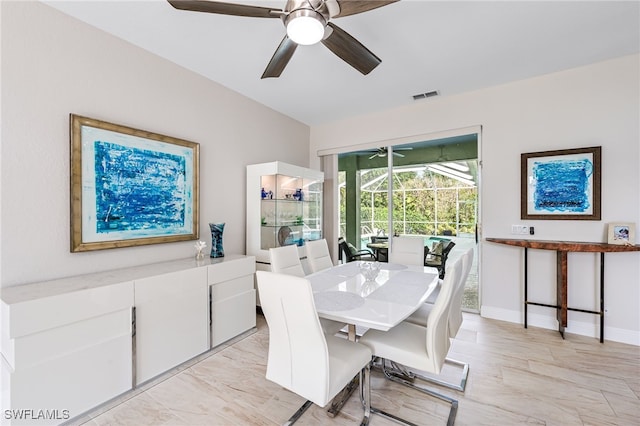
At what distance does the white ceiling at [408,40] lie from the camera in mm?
2098

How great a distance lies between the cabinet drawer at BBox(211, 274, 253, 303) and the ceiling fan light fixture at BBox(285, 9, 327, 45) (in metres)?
2.21

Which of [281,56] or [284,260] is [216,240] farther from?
[281,56]

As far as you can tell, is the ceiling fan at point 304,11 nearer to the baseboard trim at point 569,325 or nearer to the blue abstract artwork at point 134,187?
the blue abstract artwork at point 134,187

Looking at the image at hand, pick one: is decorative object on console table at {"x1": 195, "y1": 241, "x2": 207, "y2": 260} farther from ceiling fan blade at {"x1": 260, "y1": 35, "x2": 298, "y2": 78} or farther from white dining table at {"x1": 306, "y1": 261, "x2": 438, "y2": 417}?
ceiling fan blade at {"x1": 260, "y1": 35, "x2": 298, "y2": 78}

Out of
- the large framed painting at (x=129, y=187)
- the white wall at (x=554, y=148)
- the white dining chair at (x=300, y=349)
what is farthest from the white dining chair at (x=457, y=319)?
the large framed painting at (x=129, y=187)

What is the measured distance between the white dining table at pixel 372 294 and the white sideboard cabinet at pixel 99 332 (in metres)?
1.12

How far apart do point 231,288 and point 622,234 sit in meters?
3.92

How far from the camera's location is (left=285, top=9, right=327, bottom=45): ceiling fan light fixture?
61.6 inches

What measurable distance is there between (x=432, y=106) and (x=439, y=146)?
1.86 feet

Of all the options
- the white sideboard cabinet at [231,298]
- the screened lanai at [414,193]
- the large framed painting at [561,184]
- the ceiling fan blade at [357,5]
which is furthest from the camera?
the screened lanai at [414,193]

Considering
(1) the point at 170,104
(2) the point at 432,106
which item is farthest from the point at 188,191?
(2) the point at 432,106

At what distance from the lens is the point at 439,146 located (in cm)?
399

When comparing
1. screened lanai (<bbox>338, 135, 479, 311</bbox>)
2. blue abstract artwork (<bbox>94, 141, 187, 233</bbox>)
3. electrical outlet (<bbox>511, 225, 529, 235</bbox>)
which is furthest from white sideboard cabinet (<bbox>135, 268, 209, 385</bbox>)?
electrical outlet (<bbox>511, 225, 529, 235</bbox>)

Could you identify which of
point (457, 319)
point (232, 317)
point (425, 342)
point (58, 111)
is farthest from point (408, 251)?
point (58, 111)
